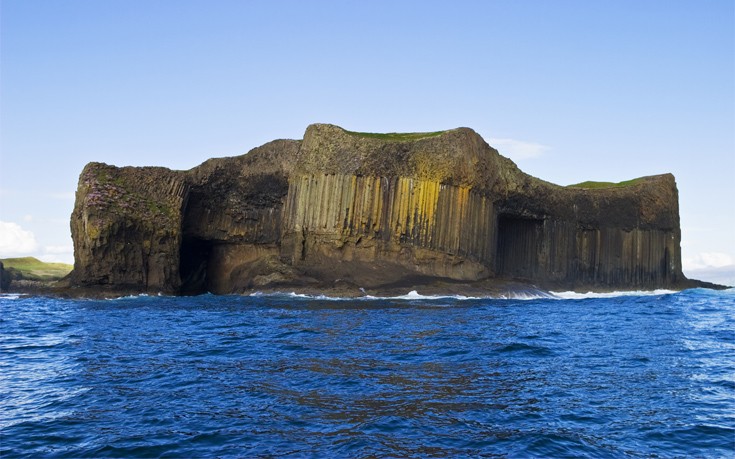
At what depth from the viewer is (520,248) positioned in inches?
2207

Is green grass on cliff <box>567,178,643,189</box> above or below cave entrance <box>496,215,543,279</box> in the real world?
above

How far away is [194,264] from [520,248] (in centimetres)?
2577

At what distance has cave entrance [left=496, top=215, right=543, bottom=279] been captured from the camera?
183 feet

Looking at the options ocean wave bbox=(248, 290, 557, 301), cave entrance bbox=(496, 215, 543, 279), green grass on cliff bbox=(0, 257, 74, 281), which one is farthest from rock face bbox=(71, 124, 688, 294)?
green grass on cliff bbox=(0, 257, 74, 281)

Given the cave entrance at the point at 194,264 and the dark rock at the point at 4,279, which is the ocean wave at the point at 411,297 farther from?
the dark rock at the point at 4,279

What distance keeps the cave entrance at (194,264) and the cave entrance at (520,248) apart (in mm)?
22916

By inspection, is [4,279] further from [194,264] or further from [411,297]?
[411,297]

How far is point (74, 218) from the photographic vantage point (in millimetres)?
48875

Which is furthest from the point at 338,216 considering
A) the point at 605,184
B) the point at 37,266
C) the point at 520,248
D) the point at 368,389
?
the point at 37,266

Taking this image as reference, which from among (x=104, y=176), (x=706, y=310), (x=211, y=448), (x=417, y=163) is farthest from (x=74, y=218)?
(x=211, y=448)

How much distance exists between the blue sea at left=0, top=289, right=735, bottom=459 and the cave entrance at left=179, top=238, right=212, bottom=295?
29990mm

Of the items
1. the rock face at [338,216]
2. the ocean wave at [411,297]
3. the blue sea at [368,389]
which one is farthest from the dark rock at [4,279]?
the blue sea at [368,389]

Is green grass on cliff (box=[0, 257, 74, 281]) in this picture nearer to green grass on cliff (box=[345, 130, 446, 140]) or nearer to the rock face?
the rock face

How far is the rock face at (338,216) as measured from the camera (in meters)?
46.4
